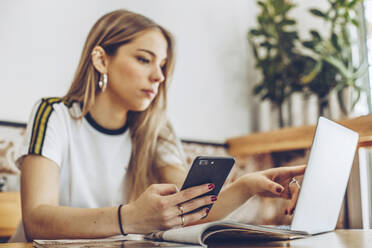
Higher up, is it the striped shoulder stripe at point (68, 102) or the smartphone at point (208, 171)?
the striped shoulder stripe at point (68, 102)

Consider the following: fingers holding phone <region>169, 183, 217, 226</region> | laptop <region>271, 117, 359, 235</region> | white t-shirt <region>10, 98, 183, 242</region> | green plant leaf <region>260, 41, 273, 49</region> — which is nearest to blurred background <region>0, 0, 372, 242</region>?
green plant leaf <region>260, 41, 273, 49</region>

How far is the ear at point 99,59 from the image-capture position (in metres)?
1.24

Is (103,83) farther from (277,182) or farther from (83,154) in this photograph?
(277,182)

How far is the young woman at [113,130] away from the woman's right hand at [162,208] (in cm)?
27

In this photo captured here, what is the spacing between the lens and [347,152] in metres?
0.88

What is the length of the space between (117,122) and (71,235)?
55 cm

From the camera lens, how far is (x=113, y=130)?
127 centimetres

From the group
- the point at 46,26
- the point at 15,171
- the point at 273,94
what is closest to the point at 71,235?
the point at 15,171

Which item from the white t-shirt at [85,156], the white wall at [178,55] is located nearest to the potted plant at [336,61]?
the white wall at [178,55]

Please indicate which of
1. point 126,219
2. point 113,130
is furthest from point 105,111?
point 126,219

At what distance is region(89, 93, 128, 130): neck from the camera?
1249 millimetres

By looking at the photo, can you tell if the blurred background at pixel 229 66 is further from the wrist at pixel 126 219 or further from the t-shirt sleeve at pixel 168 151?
the wrist at pixel 126 219

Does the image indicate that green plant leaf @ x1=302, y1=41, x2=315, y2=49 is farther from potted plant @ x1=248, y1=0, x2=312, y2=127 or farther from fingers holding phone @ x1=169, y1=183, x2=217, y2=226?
fingers holding phone @ x1=169, y1=183, x2=217, y2=226

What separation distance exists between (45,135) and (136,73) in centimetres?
34
